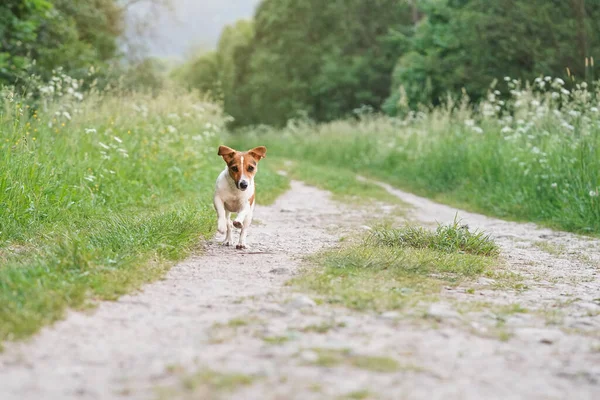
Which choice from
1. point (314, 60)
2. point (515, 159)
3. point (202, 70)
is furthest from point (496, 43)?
point (202, 70)

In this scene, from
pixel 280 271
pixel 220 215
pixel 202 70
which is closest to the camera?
pixel 280 271

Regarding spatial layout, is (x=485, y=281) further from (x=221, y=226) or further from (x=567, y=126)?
(x=567, y=126)

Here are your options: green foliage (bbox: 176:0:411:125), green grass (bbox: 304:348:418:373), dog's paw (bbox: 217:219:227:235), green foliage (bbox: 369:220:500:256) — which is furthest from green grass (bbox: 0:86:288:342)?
green foliage (bbox: 176:0:411:125)

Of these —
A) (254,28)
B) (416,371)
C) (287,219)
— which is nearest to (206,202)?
(287,219)

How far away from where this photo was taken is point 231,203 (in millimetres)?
7164

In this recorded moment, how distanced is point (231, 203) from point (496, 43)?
18213mm

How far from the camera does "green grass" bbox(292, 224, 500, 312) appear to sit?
472 centimetres

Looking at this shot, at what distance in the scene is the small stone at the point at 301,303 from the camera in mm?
4410

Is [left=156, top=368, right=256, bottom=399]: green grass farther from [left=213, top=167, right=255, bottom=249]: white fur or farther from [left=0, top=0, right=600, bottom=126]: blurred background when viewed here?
[left=0, top=0, right=600, bottom=126]: blurred background

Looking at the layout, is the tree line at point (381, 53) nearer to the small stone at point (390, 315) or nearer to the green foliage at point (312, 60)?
the green foliage at point (312, 60)

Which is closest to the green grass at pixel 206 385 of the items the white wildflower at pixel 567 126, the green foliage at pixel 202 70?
the white wildflower at pixel 567 126

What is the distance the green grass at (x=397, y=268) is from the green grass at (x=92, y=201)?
141cm

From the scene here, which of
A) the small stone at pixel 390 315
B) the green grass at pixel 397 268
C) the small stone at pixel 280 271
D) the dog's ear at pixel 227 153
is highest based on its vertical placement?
the dog's ear at pixel 227 153

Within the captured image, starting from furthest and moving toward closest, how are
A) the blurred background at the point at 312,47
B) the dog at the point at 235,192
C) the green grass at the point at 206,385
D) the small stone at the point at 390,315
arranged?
the blurred background at the point at 312,47, the dog at the point at 235,192, the small stone at the point at 390,315, the green grass at the point at 206,385
